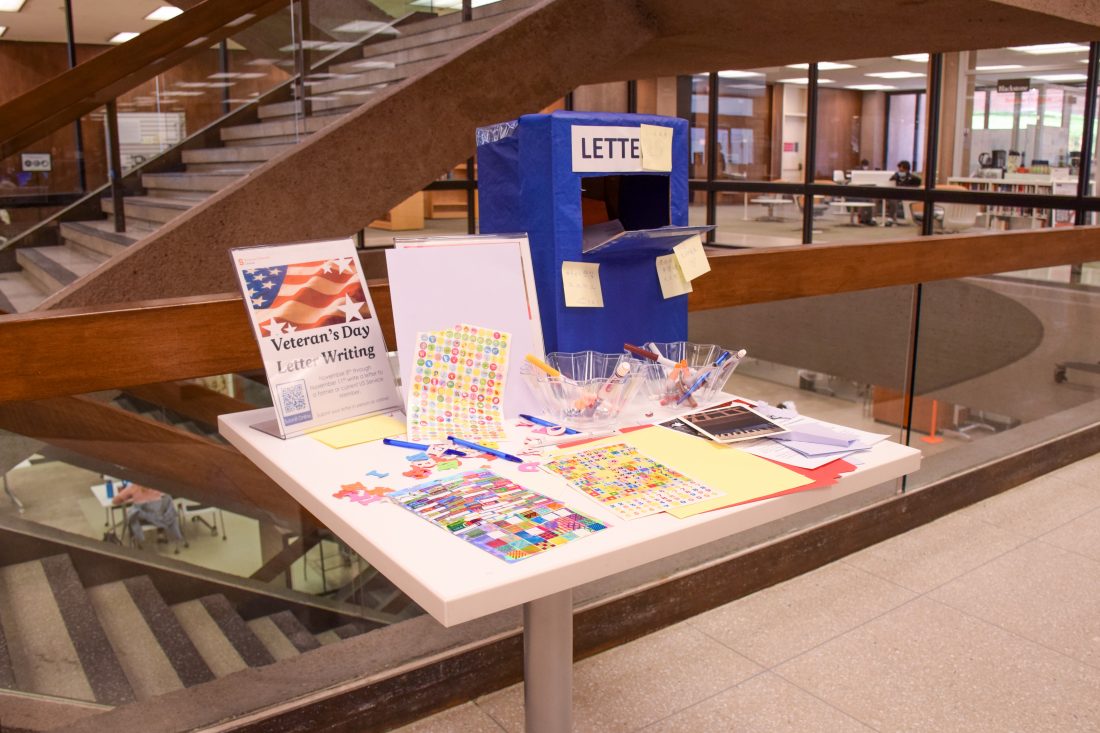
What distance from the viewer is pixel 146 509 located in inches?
96.0

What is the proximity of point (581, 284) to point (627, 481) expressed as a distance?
21.4 inches

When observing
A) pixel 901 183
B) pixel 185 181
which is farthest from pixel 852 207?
pixel 185 181

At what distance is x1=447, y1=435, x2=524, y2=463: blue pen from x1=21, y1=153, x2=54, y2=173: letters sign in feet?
12.7

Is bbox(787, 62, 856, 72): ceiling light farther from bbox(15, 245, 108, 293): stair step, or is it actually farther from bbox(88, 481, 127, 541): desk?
bbox(88, 481, 127, 541): desk

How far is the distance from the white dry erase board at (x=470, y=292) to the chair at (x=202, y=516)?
3.56ft

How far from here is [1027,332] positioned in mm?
4020

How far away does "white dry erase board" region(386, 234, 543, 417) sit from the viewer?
1.55 meters

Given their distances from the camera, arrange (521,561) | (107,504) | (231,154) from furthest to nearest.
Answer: (231,154), (107,504), (521,561)

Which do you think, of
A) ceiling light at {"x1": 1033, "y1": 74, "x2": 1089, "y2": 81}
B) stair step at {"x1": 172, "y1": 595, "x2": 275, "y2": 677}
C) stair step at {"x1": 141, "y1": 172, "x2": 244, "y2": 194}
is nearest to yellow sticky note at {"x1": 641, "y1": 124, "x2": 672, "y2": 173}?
stair step at {"x1": 172, "y1": 595, "x2": 275, "y2": 677}

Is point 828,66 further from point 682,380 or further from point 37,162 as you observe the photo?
point 682,380

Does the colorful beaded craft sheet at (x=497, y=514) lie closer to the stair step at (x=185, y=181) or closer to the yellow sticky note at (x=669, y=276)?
the yellow sticky note at (x=669, y=276)

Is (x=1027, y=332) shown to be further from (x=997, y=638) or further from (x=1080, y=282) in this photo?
(x=997, y=638)

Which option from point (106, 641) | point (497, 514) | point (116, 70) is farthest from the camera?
point (116, 70)

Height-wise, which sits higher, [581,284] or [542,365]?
[581,284]
